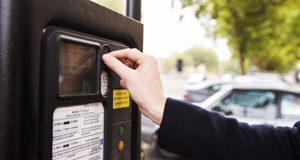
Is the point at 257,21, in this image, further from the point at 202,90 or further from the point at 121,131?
the point at 121,131

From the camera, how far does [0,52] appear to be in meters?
0.57

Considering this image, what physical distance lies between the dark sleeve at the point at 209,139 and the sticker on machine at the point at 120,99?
0.19 metres

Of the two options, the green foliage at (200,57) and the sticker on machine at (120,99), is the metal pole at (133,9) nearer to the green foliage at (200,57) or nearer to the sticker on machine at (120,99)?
the sticker on machine at (120,99)

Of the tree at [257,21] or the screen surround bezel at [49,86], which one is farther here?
the tree at [257,21]

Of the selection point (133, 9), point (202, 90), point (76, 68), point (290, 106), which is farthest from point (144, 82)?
point (202, 90)

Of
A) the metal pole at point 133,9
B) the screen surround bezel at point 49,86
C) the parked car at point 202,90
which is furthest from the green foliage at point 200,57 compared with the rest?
the screen surround bezel at point 49,86

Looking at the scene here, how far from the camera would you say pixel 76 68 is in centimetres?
75

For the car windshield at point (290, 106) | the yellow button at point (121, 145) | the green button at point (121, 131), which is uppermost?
the green button at point (121, 131)

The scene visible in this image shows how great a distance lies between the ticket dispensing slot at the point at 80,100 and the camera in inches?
26.1

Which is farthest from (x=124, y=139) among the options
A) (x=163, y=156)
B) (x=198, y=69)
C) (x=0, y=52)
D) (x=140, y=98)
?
(x=198, y=69)

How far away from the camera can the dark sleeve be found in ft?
2.64

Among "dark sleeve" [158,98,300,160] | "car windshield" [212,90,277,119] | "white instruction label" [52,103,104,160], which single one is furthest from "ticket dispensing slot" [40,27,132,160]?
"car windshield" [212,90,277,119]

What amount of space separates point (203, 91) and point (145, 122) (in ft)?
4.75

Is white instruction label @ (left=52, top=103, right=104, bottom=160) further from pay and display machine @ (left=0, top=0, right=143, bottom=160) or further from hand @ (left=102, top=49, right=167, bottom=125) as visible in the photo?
hand @ (left=102, top=49, right=167, bottom=125)
